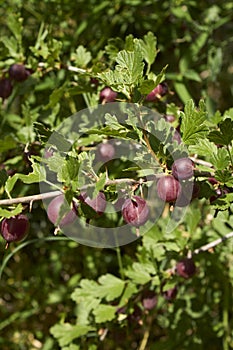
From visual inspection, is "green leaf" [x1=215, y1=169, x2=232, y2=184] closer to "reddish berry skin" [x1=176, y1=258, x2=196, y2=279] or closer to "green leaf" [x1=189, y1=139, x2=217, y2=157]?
"green leaf" [x1=189, y1=139, x2=217, y2=157]

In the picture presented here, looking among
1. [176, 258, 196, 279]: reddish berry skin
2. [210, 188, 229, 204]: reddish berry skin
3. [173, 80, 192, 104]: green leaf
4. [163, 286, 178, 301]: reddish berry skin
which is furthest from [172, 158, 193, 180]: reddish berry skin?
[173, 80, 192, 104]: green leaf

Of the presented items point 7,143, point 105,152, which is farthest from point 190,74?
point 7,143

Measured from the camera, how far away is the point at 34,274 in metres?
1.89

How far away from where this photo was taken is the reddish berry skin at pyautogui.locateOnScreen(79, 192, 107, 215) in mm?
853

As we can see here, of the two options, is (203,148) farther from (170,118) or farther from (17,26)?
(17,26)

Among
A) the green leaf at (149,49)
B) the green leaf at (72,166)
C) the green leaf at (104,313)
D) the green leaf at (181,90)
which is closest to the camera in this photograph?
the green leaf at (72,166)

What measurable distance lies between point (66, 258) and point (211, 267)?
567 mm

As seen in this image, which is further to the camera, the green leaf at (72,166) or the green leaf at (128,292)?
the green leaf at (128,292)

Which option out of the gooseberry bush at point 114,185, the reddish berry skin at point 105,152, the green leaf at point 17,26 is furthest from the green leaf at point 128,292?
the green leaf at point 17,26

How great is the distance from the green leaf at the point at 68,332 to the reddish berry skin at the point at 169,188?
0.65 m

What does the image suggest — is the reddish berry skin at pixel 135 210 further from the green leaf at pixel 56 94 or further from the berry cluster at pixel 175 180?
the green leaf at pixel 56 94

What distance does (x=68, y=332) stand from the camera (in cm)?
140

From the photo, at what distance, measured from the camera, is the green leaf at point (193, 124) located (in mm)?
840

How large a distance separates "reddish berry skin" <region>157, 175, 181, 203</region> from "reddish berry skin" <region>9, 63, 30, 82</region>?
58cm
